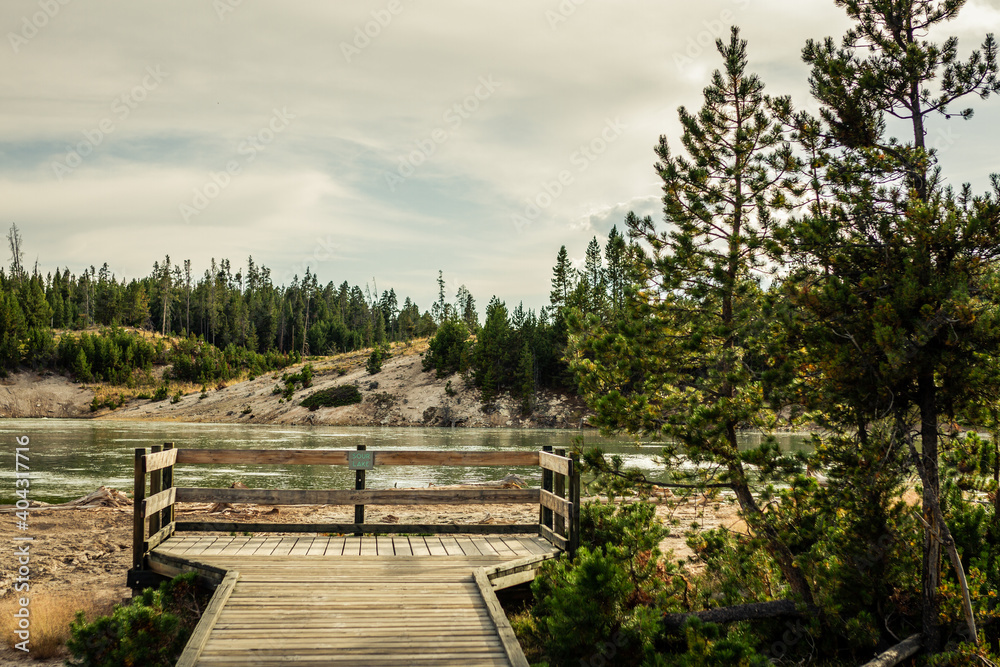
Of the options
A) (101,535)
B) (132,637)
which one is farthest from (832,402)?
(101,535)

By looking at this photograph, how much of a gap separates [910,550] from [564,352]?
3.90 meters

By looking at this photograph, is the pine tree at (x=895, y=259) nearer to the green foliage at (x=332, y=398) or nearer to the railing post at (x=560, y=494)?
the railing post at (x=560, y=494)

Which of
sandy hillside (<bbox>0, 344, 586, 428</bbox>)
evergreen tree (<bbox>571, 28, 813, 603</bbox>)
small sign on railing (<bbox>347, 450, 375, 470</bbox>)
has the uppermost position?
evergreen tree (<bbox>571, 28, 813, 603</bbox>)

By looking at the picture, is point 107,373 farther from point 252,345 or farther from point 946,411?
point 946,411

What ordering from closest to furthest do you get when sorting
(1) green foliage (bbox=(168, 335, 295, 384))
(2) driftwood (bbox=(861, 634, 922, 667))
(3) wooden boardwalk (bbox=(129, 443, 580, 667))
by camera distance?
(2) driftwood (bbox=(861, 634, 922, 667)), (3) wooden boardwalk (bbox=(129, 443, 580, 667)), (1) green foliage (bbox=(168, 335, 295, 384))

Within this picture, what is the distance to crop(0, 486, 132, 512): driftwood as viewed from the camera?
14.8 m

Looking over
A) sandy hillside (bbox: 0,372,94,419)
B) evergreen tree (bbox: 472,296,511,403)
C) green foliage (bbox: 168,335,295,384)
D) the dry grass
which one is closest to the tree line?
the dry grass

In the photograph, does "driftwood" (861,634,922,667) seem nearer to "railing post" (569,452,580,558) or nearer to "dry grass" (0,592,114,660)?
"railing post" (569,452,580,558)

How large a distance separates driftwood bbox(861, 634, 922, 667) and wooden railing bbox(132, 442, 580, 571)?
3.34 meters

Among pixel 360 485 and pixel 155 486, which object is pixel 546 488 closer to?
pixel 360 485

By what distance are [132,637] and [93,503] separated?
1087 cm

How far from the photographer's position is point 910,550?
6168 mm

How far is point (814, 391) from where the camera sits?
6.11m

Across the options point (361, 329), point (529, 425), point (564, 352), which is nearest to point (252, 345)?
point (361, 329)
